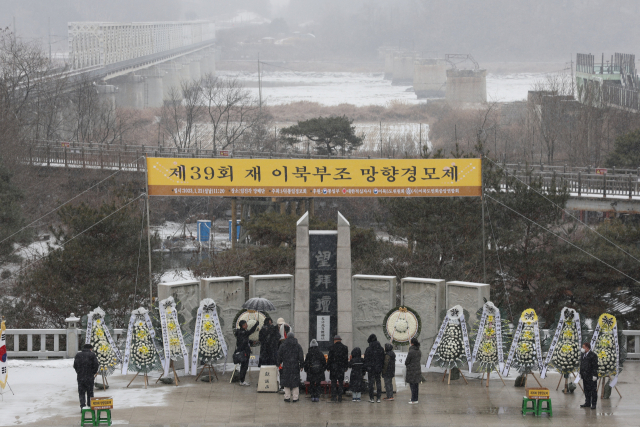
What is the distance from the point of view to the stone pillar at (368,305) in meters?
18.4

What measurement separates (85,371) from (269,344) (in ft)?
12.0

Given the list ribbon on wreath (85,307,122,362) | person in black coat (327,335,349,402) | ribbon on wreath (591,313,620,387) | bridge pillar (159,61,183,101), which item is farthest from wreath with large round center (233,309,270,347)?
bridge pillar (159,61,183,101)

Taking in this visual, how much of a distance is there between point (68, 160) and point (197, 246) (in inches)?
507

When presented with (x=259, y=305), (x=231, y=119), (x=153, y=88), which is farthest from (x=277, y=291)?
(x=153, y=88)

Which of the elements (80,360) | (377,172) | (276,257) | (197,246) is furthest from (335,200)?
(80,360)

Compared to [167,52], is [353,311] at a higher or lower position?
lower

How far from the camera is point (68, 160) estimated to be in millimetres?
48906

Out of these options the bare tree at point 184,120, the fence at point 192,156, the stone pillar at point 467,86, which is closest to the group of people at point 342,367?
the fence at point 192,156

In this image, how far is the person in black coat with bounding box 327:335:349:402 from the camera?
1507cm

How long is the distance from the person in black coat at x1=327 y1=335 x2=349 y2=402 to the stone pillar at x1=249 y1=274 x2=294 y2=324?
11.7 ft

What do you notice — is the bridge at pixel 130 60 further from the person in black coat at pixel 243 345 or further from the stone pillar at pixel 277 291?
the person in black coat at pixel 243 345

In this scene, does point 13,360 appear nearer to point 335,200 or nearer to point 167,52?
point 335,200

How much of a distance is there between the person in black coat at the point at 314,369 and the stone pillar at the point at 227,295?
10.8 feet

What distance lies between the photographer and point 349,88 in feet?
543
